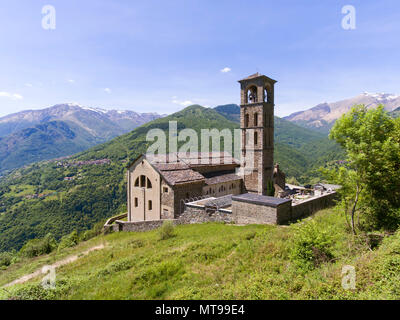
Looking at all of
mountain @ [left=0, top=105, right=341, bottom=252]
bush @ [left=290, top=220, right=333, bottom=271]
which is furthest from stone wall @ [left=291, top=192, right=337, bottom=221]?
mountain @ [left=0, top=105, right=341, bottom=252]

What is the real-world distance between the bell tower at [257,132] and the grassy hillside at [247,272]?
1490 centimetres

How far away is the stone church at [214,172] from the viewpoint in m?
26.8

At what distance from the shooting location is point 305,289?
740 centimetres

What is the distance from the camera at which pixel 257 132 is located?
31953mm

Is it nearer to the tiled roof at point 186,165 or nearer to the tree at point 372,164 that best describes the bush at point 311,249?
the tree at point 372,164

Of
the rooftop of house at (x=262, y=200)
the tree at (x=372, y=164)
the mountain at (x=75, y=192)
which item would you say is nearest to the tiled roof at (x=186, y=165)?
the rooftop of house at (x=262, y=200)

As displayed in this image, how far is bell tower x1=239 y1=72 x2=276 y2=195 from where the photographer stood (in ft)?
103

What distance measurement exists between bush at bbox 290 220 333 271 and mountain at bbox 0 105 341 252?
58.1 metres

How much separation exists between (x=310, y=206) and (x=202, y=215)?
10618mm

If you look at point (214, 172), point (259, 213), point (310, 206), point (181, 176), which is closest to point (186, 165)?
point (181, 176)

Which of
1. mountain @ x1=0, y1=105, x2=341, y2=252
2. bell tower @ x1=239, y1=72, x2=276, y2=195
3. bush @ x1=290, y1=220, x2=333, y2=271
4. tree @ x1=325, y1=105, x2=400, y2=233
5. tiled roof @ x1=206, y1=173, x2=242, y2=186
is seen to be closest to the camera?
bush @ x1=290, y1=220, x2=333, y2=271

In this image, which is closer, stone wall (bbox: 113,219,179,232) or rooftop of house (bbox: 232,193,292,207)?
rooftop of house (bbox: 232,193,292,207)

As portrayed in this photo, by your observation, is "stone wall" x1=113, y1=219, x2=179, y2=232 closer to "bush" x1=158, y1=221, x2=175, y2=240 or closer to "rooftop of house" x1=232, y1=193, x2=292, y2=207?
"bush" x1=158, y1=221, x2=175, y2=240
